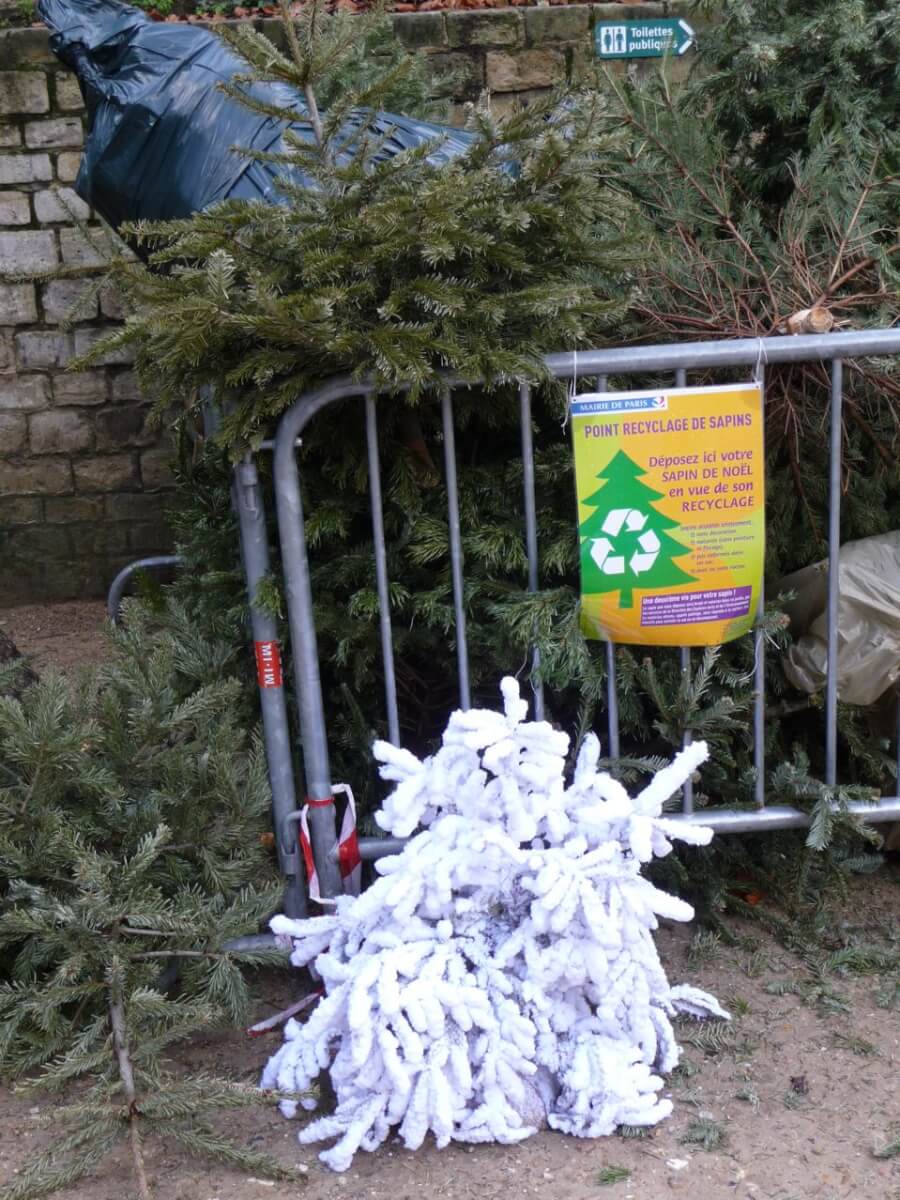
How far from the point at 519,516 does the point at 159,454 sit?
4121 millimetres

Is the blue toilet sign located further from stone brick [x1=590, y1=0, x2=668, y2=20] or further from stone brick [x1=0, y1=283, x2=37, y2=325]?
stone brick [x1=0, y1=283, x2=37, y2=325]

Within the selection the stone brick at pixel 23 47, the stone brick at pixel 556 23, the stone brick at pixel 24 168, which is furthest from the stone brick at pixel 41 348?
the stone brick at pixel 556 23

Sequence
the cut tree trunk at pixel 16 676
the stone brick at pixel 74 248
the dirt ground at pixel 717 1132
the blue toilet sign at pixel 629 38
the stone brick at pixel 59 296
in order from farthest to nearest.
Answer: the stone brick at pixel 59 296 → the stone brick at pixel 74 248 → the blue toilet sign at pixel 629 38 → the cut tree trunk at pixel 16 676 → the dirt ground at pixel 717 1132

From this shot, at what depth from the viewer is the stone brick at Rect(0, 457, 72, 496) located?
251 inches

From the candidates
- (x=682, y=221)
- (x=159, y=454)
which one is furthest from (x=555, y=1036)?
(x=159, y=454)

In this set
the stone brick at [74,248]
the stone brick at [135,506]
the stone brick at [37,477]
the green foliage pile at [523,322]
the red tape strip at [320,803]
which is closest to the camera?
the green foliage pile at [523,322]

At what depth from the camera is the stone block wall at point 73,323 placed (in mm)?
5902

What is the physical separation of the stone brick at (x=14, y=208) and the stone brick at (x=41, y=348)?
568 mm

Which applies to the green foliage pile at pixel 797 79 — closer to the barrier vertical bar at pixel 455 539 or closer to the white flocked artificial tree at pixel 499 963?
the barrier vertical bar at pixel 455 539

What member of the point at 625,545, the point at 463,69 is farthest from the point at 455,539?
the point at 463,69

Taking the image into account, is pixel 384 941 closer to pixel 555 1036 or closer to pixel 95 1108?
pixel 555 1036

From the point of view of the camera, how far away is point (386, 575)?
8.86ft

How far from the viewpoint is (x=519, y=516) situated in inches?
110

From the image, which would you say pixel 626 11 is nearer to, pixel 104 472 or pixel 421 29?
pixel 421 29
